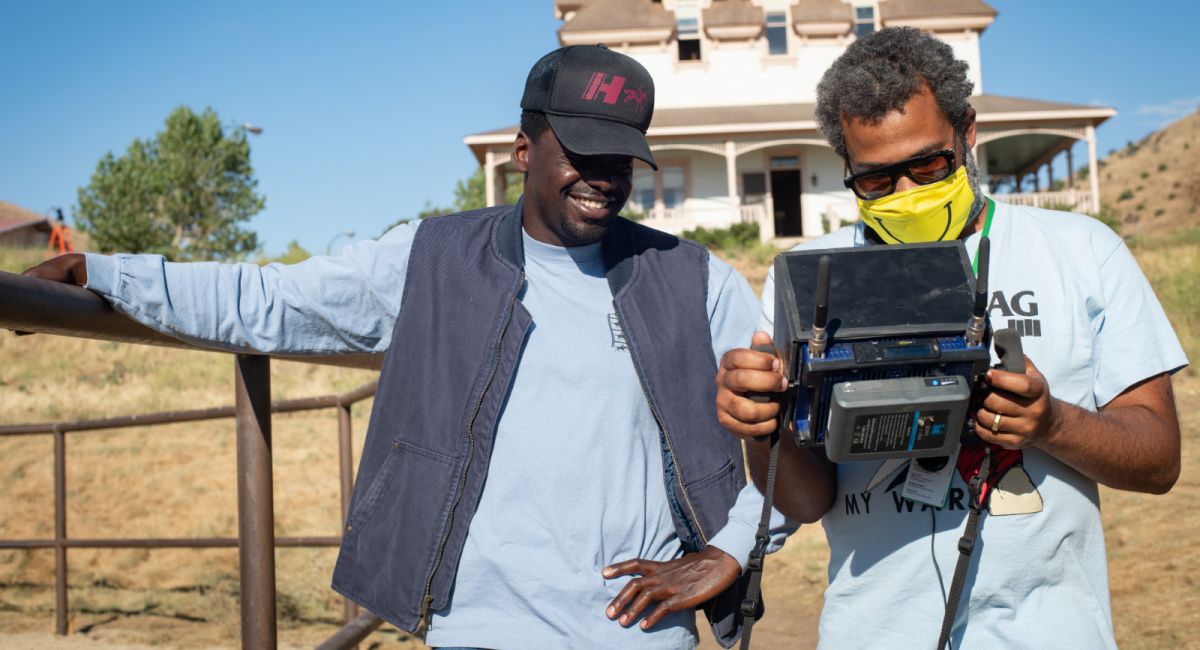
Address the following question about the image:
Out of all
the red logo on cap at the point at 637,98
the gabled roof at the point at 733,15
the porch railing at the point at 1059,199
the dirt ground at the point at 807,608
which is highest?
the gabled roof at the point at 733,15

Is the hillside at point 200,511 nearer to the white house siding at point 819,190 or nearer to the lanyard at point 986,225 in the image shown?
the lanyard at point 986,225

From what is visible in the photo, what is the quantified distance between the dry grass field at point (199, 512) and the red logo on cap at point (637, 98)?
13.2ft

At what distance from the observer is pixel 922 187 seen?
1.82m

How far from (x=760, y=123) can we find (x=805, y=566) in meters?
15.9

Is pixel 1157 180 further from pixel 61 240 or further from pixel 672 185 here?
pixel 61 240

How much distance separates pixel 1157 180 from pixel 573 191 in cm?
6036

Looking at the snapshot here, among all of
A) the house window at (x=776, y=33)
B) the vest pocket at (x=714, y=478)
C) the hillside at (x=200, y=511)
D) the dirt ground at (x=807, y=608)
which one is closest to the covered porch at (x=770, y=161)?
the house window at (x=776, y=33)

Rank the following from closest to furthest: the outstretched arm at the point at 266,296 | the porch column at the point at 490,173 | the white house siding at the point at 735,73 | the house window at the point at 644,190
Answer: the outstretched arm at the point at 266,296
the porch column at the point at 490,173
the house window at the point at 644,190
the white house siding at the point at 735,73

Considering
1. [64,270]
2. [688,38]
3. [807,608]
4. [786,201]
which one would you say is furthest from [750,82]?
[64,270]

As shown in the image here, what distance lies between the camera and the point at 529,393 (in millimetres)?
2094

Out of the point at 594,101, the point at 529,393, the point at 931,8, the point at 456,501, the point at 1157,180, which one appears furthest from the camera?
the point at 1157,180

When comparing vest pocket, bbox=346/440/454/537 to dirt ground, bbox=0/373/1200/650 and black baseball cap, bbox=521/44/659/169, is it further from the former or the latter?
dirt ground, bbox=0/373/1200/650

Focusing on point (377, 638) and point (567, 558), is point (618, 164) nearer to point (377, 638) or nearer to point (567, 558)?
point (567, 558)

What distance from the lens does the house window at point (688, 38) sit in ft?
81.1
